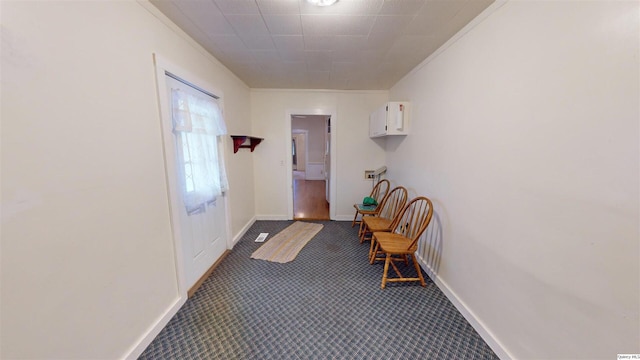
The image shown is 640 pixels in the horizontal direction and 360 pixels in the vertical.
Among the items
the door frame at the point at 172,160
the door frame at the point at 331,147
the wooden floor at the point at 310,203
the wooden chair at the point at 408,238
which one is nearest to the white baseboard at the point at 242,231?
the door frame at the point at 331,147

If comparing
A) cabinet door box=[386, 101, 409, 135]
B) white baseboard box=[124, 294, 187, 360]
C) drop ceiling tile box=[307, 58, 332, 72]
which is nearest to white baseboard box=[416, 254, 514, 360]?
cabinet door box=[386, 101, 409, 135]

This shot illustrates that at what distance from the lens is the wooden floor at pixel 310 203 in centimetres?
412

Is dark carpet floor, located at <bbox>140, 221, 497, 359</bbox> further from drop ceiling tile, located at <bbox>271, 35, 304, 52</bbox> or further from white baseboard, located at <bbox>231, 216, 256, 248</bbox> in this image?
drop ceiling tile, located at <bbox>271, 35, 304, 52</bbox>

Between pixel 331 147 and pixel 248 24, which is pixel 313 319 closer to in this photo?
pixel 248 24

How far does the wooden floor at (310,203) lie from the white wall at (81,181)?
8.98 ft

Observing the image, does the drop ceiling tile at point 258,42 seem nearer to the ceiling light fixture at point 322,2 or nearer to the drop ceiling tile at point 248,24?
the drop ceiling tile at point 248,24

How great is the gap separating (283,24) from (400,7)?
0.85 m

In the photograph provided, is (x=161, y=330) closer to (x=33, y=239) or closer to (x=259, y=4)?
(x=33, y=239)

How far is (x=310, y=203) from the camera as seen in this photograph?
501 centimetres

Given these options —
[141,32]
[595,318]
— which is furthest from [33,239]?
[595,318]

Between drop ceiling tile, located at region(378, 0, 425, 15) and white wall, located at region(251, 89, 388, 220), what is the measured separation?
2052mm

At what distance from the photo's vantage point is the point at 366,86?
3.27m

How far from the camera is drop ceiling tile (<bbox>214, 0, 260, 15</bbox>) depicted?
1375mm

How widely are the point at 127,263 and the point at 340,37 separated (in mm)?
2253
